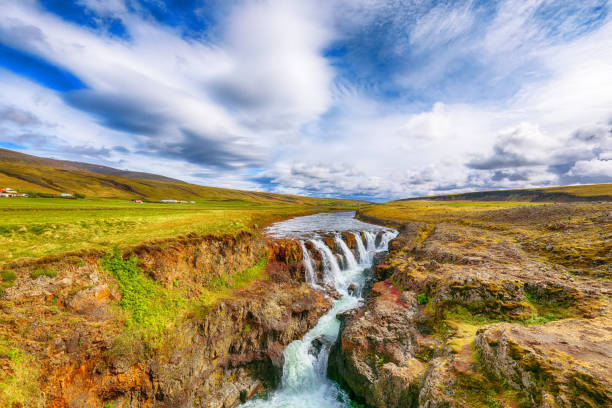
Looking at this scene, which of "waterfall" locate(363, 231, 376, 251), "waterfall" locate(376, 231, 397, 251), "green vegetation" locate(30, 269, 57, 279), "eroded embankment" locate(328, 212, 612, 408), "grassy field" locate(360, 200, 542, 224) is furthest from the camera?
"grassy field" locate(360, 200, 542, 224)

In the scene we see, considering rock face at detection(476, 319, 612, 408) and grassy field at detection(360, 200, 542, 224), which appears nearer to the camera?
rock face at detection(476, 319, 612, 408)

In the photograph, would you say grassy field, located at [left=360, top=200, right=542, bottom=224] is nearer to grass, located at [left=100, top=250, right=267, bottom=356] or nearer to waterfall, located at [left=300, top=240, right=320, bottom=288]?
waterfall, located at [left=300, top=240, right=320, bottom=288]

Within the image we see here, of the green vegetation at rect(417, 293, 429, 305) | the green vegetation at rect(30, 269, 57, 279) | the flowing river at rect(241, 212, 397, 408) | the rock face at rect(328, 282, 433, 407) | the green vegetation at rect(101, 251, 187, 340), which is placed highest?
the green vegetation at rect(30, 269, 57, 279)

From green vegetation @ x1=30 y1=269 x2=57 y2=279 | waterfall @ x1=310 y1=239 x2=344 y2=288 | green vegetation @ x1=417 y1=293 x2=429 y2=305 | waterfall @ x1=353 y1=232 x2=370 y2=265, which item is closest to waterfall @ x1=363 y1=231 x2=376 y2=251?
waterfall @ x1=353 y1=232 x2=370 y2=265

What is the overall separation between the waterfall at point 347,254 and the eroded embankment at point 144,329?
13.9 meters

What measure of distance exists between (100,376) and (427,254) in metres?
31.4

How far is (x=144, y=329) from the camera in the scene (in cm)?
1494

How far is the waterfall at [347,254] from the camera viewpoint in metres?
36.8

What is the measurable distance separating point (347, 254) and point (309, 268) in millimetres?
9152

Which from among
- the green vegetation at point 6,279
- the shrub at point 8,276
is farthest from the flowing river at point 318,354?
the shrub at point 8,276

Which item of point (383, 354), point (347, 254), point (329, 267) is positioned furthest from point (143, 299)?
point (347, 254)

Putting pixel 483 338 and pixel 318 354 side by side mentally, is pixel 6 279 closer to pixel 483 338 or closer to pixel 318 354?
pixel 318 354

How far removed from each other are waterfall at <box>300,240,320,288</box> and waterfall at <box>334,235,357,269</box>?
746 centimetres

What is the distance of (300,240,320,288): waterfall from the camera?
30.4 meters
